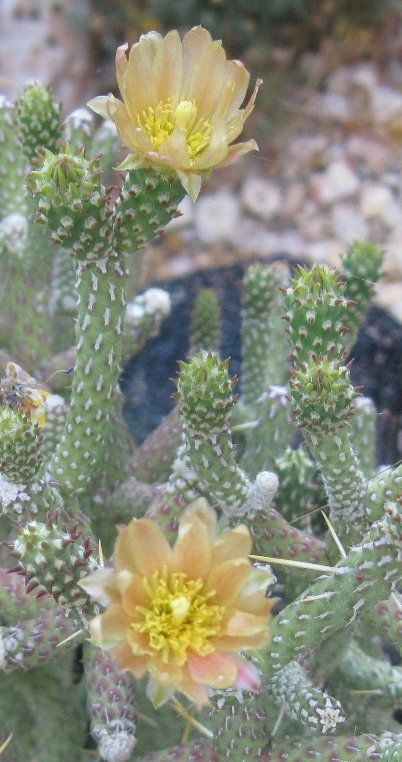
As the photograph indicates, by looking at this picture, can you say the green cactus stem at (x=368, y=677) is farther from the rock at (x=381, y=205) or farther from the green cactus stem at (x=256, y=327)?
the rock at (x=381, y=205)

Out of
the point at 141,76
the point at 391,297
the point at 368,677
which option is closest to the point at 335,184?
the point at 391,297

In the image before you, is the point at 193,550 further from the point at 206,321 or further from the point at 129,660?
the point at 206,321

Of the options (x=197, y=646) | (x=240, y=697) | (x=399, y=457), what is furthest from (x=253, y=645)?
(x=399, y=457)

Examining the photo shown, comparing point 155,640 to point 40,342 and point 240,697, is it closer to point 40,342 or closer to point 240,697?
point 240,697

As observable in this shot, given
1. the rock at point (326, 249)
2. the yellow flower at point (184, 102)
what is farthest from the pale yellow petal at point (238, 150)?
the rock at point (326, 249)

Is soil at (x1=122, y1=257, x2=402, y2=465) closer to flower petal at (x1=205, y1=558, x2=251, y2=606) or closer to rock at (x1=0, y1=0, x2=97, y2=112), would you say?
flower petal at (x1=205, y1=558, x2=251, y2=606)

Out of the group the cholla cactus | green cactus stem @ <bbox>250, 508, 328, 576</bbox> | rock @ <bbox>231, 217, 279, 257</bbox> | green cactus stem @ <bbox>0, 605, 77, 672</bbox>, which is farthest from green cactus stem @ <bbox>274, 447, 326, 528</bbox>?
rock @ <bbox>231, 217, 279, 257</bbox>
